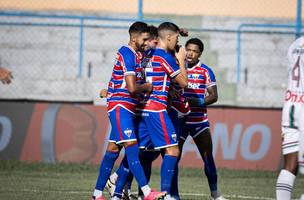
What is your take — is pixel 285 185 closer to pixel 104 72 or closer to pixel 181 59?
pixel 181 59

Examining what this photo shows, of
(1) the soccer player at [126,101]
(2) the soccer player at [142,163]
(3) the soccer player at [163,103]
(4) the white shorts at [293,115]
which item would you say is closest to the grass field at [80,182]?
(2) the soccer player at [142,163]

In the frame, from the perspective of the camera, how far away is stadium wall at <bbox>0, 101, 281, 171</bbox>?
58.3ft

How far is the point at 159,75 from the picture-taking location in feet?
38.0

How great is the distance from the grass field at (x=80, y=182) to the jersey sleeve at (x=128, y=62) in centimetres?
221

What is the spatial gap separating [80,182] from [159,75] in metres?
4.14

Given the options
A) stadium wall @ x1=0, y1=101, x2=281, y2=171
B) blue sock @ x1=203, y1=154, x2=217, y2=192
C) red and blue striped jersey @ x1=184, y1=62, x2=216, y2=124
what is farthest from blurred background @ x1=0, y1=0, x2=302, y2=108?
blue sock @ x1=203, y1=154, x2=217, y2=192

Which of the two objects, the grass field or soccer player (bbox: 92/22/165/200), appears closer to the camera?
soccer player (bbox: 92/22/165/200)

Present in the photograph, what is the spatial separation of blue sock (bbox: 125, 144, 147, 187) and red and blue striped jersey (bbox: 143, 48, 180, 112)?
0.58 m

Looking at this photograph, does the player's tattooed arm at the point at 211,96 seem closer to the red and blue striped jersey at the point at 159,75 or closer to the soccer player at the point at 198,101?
the soccer player at the point at 198,101

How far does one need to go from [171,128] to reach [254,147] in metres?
6.95

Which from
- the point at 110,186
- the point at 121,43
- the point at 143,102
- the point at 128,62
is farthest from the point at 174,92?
the point at 121,43

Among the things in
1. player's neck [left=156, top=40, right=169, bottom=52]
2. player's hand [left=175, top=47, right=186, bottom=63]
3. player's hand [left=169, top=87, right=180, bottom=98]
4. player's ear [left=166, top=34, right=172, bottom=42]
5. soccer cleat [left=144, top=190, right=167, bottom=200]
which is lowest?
soccer cleat [left=144, top=190, right=167, bottom=200]

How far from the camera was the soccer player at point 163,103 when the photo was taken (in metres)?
11.5

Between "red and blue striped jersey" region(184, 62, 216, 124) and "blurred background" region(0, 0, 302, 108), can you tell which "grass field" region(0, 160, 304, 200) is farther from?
"blurred background" region(0, 0, 302, 108)
